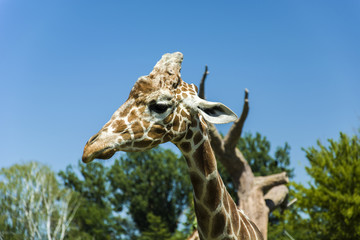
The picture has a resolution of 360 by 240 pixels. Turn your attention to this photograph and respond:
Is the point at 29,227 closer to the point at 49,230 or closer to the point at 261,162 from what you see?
the point at 49,230

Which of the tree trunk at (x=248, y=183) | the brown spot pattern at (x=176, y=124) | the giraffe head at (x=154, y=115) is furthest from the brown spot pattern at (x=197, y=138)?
the tree trunk at (x=248, y=183)

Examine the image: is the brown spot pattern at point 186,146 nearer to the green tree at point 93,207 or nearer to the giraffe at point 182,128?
the giraffe at point 182,128

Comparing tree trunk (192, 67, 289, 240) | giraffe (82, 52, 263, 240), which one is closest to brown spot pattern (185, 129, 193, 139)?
giraffe (82, 52, 263, 240)

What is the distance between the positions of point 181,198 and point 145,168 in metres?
3.97

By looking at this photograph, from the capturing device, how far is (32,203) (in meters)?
24.3

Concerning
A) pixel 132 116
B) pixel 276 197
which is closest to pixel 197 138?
pixel 132 116

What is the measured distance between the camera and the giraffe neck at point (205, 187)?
331 centimetres

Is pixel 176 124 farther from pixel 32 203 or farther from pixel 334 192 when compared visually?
pixel 32 203

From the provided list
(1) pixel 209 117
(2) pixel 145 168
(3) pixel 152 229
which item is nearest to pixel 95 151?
(1) pixel 209 117

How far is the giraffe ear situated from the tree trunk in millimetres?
5916

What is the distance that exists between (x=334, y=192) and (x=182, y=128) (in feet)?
31.1

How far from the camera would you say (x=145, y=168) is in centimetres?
3050

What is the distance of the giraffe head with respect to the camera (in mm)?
2898

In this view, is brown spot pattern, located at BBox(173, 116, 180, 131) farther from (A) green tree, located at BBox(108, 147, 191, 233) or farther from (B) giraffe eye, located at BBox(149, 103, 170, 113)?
(A) green tree, located at BBox(108, 147, 191, 233)
